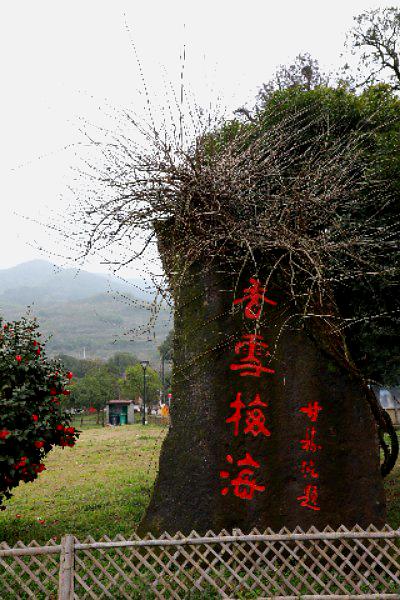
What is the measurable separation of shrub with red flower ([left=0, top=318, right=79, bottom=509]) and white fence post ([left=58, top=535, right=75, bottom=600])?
1933 millimetres

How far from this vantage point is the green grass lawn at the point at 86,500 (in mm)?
6559

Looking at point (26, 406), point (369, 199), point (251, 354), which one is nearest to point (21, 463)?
point (26, 406)

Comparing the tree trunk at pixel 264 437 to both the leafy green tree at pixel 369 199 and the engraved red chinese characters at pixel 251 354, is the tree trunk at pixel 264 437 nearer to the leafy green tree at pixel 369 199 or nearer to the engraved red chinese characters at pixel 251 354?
the engraved red chinese characters at pixel 251 354

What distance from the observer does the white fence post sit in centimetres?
369

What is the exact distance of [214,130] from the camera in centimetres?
556

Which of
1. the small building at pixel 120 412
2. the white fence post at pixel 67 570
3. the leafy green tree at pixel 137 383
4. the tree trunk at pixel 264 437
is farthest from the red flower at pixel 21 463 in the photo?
the small building at pixel 120 412

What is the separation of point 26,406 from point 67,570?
2.42m

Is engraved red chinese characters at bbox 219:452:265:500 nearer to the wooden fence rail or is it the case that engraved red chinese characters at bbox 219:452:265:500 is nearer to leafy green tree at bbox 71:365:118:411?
the wooden fence rail

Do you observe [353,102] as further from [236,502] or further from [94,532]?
[94,532]

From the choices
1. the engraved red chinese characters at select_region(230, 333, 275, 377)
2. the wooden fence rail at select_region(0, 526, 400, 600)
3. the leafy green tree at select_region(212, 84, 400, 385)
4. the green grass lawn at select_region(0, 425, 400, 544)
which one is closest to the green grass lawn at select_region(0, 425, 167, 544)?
the green grass lawn at select_region(0, 425, 400, 544)

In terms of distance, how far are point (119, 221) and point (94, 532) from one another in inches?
154

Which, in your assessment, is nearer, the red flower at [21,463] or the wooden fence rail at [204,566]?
the wooden fence rail at [204,566]

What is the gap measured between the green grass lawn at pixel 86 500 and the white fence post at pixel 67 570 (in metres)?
2.04

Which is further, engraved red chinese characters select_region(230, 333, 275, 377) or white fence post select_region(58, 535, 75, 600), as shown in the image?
engraved red chinese characters select_region(230, 333, 275, 377)
